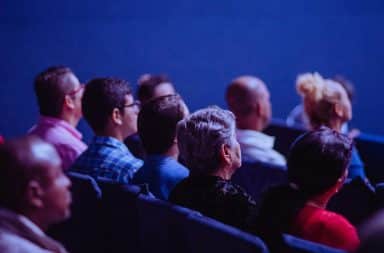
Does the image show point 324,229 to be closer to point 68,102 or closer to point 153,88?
point 68,102

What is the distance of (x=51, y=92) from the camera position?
388 cm

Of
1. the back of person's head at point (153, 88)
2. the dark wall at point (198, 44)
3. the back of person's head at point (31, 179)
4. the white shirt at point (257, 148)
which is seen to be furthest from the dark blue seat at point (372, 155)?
the back of person's head at point (31, 179)

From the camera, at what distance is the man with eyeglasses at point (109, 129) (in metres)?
3.27

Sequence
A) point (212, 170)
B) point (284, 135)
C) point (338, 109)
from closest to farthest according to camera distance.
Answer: point (212, 170)
point (338, 109)
point (284, 135)

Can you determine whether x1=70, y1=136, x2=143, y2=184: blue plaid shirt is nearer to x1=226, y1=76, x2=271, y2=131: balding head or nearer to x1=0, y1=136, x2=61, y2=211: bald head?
x1=226, y1=76, x2=271, y2=131: balding head

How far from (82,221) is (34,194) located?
1044 millimetres

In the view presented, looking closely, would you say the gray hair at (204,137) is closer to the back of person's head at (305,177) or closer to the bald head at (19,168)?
the back of person's head at (305,177)

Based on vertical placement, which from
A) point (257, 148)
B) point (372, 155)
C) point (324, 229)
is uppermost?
point (324, 229)

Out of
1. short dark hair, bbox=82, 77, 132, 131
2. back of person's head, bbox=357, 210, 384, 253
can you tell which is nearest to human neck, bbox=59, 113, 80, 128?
short dark hair, bbox=82, 77, 132, 131

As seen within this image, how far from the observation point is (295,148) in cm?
248

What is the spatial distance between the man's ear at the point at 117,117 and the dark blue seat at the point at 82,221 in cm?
61

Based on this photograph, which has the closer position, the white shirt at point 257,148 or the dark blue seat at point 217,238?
the dark blue seat at point 217,238

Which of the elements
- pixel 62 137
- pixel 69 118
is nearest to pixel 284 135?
pixel 69 118

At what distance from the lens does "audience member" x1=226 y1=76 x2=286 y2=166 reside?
3820 millimetres
